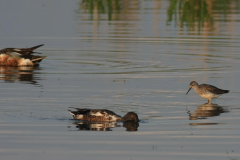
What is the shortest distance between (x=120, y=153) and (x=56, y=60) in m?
12.3

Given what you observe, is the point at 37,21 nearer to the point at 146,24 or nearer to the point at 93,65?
the point at 146,24

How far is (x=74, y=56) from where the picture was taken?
22.9 metres

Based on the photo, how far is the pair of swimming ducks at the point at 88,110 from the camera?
41.3 ft

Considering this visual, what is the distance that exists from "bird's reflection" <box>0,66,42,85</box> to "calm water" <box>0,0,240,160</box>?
32 millimetres

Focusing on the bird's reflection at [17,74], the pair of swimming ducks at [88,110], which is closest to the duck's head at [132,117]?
the pair of swimming ducks at [88,110]

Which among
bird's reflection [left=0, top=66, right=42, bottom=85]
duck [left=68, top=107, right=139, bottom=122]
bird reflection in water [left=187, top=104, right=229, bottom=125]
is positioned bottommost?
bird reflection in water [left=187, top=104, right=229, bottom=125]

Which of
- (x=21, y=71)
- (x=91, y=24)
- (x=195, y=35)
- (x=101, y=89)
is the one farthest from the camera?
(x=91, y=24)

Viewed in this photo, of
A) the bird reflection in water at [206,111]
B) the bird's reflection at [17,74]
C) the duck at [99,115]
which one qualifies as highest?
the duck at [99,115]

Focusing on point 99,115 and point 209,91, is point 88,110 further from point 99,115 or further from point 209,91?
point 209,91

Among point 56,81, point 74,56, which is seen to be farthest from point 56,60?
point 56,81

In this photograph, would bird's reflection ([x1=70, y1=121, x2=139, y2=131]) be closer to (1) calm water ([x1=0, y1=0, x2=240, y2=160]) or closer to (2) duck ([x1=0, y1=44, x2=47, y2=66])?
(1) calm water ([x1=0, y1=0, x2=240, y2=160])

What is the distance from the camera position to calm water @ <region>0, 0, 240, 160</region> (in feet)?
35.1

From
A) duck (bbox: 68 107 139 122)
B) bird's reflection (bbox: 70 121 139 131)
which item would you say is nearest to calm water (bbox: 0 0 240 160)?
bird's reflection (bbox: 70 121 139 131)

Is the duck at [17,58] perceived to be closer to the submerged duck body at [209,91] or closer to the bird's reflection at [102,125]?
the submerged duck body at [209,91]
